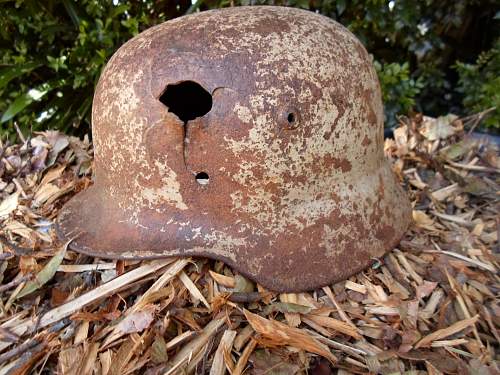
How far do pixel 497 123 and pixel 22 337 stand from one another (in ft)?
10.2

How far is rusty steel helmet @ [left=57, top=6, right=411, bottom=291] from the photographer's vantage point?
1.19 meters

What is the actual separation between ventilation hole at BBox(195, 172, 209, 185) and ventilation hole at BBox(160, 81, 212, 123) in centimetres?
40

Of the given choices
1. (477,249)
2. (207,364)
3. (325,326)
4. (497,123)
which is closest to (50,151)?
(207,364)

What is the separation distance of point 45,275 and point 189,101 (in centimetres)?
83

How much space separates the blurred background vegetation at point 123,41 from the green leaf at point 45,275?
1.82 m

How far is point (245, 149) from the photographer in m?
1.20

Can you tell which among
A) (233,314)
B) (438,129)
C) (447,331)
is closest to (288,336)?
(233,314)

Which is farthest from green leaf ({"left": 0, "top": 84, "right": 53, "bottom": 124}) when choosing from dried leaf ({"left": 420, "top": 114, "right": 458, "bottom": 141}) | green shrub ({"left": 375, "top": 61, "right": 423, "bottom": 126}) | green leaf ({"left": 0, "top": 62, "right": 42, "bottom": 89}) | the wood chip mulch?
dried leaf ({"left": 420, "top": 114, "right": 458, "bottom": 141})

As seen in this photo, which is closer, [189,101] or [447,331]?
[447,331]

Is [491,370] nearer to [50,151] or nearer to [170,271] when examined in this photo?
[170,271]

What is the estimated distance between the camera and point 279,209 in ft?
4.25

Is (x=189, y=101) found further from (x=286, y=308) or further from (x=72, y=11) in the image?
(x=72, y=11)

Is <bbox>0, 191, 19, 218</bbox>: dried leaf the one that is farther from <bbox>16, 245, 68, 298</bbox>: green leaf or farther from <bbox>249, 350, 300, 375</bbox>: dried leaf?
<bbox>249, 350, 300, 375</bbox>: dried leaf

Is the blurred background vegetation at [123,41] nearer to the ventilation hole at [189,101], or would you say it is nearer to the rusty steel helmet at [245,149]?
the ventilation hole at [189,101]
